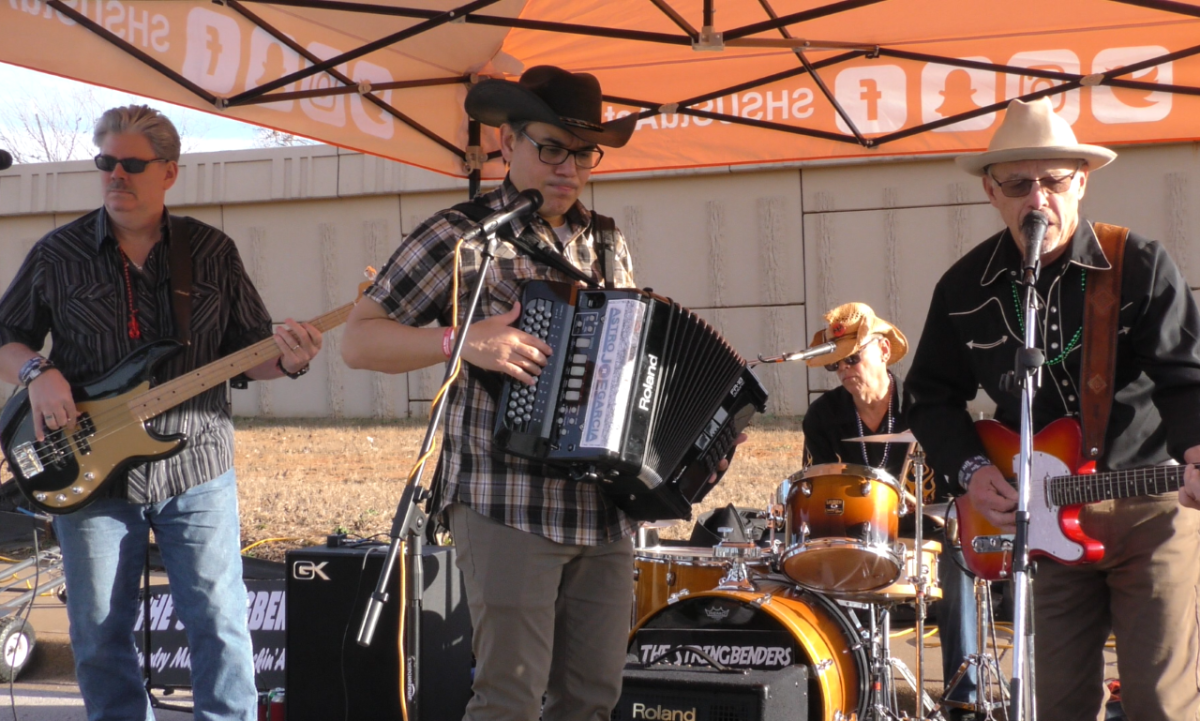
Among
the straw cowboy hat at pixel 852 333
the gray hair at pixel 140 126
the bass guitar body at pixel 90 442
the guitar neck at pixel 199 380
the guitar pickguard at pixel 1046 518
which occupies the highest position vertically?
the gray hair at pixel 140 126

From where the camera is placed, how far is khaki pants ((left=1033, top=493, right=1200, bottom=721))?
2891mm

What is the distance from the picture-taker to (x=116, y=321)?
3.62 m

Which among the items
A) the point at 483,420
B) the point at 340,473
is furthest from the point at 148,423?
the point at 340,473

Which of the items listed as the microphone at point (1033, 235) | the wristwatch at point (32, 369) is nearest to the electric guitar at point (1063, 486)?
the microphone at point (1033, 235)

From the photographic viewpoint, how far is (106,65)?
4.45 metres

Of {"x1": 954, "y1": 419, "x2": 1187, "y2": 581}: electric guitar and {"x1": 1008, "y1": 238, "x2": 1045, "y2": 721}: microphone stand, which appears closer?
{"x1": 1008, "y1": 238, "x2": 1045, "y2": 721}: microphone stand

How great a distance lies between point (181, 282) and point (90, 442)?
0.61m

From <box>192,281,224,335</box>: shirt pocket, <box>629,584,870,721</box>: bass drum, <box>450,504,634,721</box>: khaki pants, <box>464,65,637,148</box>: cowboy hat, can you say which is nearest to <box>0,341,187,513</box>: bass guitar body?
<box>192,281,224,335</box>: shirt pocket

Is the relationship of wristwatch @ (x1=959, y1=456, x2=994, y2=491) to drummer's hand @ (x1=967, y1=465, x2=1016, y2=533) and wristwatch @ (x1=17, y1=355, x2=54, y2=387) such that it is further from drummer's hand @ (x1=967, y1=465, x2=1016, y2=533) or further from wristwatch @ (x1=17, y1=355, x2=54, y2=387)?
wristwatch @ (x1=17, y1=355, x2=54, y2=387)

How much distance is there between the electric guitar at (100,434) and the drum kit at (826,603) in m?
2.06

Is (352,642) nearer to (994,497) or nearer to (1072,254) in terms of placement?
(994,497)

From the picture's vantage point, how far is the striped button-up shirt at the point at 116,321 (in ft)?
11.8

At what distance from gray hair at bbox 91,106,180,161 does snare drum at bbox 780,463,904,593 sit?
111 inches

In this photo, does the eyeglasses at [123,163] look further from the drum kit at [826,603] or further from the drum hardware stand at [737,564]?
the drum hardware stand at [737,564]
